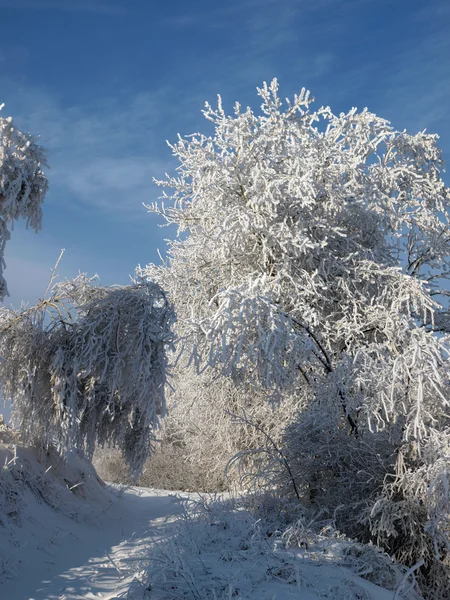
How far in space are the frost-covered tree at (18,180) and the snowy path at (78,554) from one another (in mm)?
2879

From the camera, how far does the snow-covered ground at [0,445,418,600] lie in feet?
14.6

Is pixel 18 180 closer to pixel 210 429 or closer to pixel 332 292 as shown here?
pixel 332 292

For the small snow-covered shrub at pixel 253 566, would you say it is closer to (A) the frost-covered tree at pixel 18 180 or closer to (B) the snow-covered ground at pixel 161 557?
(B) the snow-covered ground at pixel 161 557

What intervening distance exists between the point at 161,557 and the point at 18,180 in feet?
14.6

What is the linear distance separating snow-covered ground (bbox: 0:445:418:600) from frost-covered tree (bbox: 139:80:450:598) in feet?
4.86

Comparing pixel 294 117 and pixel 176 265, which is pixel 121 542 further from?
pixel 294 117

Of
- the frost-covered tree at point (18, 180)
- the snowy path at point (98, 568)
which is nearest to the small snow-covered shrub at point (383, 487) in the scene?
the snowy path at point (98, 568)

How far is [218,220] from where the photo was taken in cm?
1115

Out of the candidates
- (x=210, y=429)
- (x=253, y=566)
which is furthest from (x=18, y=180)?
(x=210, y=429)

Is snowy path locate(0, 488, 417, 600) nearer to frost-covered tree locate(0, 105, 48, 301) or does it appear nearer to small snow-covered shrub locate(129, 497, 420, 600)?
small snow-covered shrub locate(129, 497, 420, 600)

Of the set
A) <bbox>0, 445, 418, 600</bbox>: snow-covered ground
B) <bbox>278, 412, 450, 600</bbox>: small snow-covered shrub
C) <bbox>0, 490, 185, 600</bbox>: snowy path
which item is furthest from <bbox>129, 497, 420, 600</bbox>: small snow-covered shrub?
<bbox>278, 412, 450, 600</bbox>: small snow-covered shrub

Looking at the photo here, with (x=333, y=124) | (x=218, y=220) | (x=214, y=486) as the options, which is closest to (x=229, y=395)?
(x=214, y=486)

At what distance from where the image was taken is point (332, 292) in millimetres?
10859

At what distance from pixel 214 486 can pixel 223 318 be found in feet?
24.1
